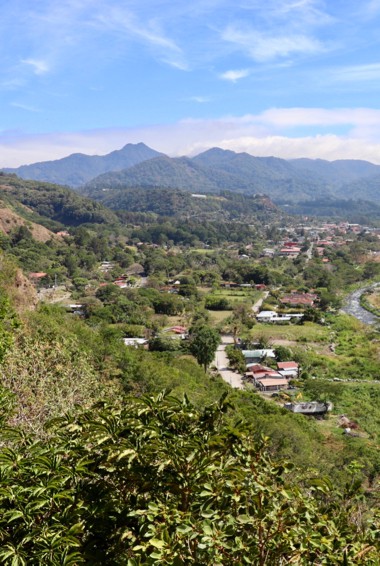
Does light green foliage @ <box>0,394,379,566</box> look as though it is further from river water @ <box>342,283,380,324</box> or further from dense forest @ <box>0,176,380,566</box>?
river water @ <box>342,283,380,324</box>

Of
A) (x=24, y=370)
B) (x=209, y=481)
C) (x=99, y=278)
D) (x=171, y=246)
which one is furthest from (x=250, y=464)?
(x=171, y=246)

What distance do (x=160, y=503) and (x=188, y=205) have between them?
346 ft

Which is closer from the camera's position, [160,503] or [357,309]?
[160,503]

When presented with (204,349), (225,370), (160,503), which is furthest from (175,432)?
(225,370)

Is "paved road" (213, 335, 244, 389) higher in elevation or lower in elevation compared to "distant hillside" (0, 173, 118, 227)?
lower

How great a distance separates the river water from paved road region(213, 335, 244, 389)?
12342 mm

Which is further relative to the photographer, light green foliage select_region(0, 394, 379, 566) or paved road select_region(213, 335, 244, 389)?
paved road select_region(213, 335, 244, 389)

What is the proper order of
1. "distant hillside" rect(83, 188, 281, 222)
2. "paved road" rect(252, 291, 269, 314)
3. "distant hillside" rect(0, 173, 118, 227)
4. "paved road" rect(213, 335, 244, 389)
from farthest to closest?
"distant hillside" rect(83, 188, 281, 222) < "distant hillside" rect(0, 173, 118, 227) < "paved road" rect(252, 291, 269, 314) < "paved road" rect(213, 335, 244, 389)

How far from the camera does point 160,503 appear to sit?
1.76 meters

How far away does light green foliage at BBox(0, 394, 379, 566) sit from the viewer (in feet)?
5.37

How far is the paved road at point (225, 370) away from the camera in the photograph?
20.3 m

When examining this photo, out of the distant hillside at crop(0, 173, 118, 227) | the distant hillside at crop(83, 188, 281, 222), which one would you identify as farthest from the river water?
the distant hillside at crop(83, 188, 281, 222)

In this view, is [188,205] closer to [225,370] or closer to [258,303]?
[258,303]

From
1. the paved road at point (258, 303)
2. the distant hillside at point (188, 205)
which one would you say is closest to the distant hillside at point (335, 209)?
the distant hillside at point (188, 205)
